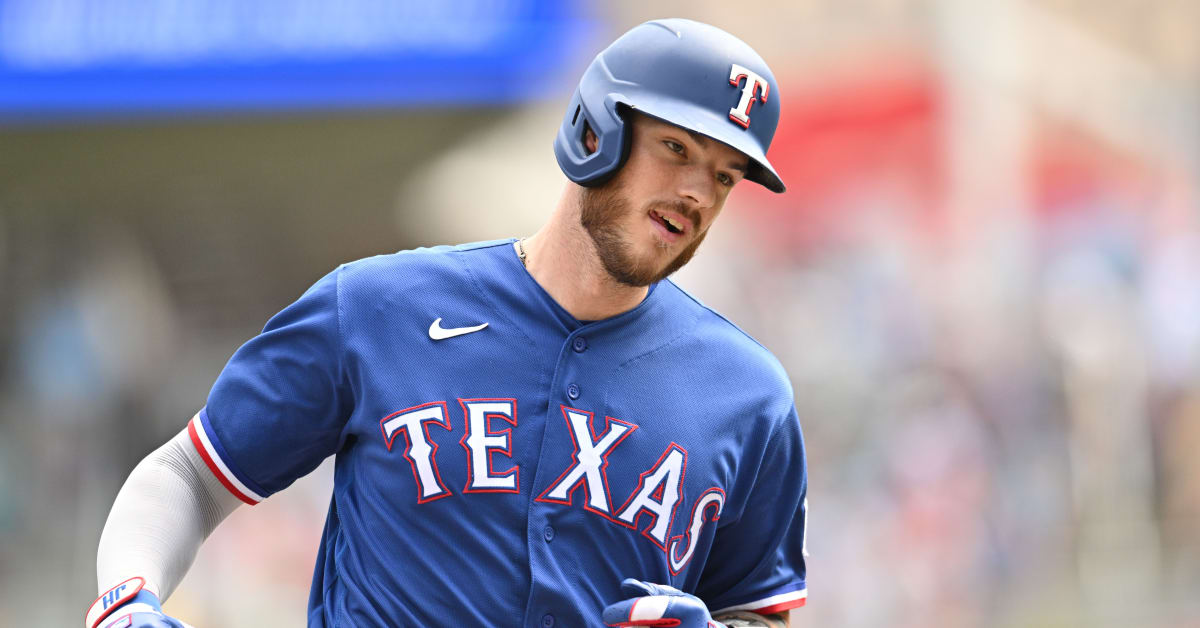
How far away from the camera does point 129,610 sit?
9.86ft

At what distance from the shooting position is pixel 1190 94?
16.4 meters

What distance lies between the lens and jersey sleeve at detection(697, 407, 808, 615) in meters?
3.58

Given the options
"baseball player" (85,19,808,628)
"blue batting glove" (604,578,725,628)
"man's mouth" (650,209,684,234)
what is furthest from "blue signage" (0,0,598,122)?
"blue batting glove" (604,578,725,628)

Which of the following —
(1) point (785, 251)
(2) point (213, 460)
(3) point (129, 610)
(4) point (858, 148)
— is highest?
(2) point (213, 460)

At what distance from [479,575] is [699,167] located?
1023 millimetres

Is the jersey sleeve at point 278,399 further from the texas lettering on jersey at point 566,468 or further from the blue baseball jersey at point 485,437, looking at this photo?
the texas lettering on jersey at point 566,468

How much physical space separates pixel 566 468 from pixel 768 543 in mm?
642

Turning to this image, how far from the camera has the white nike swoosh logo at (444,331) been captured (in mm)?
3361

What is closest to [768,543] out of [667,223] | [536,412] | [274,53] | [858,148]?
[536,412]

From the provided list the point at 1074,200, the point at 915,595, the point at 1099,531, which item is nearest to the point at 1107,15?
the point at 1074,200

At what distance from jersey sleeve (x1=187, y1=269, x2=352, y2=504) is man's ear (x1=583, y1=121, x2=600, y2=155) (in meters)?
0.67

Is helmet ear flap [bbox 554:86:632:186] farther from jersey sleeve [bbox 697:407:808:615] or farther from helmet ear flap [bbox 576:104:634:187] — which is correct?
jersey sleeve [bbox 697:407:808:615]

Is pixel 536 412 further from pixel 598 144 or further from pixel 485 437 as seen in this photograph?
pixel 598 144

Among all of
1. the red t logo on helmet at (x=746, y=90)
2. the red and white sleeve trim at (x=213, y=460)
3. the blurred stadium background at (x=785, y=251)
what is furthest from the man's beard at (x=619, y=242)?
the blurred stadium background at (x=785, y=251)
